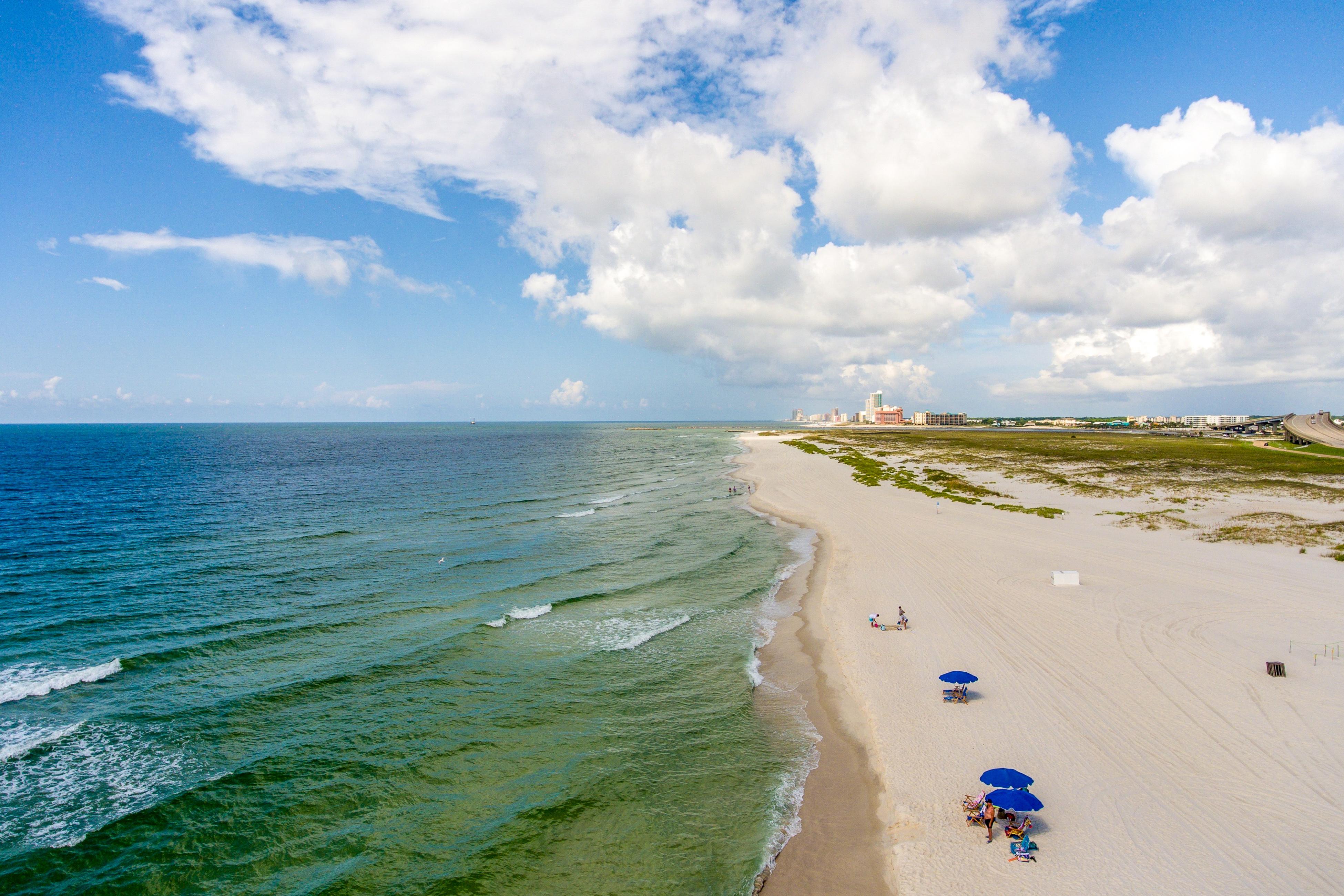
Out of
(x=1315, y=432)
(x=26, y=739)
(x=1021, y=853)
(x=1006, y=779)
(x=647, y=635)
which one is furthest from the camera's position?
(x=1315, y=432)

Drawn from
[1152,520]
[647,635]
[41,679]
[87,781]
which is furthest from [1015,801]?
[1152,520]

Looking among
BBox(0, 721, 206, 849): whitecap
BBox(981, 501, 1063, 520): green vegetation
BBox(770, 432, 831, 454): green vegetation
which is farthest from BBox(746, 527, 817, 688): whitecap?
BBox(770, 432, 831, 454): green vegetation

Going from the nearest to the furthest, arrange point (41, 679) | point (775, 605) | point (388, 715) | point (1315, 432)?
point (388, 715) → point (41, 679) → point (775, 605) → point (1315, 432)

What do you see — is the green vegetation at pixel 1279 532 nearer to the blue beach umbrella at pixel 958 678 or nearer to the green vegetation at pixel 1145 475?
the green vegetation at pixel 1145 475

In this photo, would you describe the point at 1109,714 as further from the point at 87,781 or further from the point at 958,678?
the point at 87,781

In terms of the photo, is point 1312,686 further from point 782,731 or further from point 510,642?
point 510,642

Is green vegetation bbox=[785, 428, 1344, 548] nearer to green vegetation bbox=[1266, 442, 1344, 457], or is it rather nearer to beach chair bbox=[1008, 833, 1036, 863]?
green vegetation bbox=[1266, 442, 1344, 457]

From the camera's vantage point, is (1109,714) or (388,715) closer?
(1109,714)

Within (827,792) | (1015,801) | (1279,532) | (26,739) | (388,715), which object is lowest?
(827,792)
